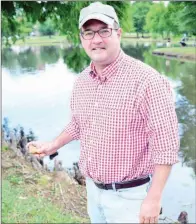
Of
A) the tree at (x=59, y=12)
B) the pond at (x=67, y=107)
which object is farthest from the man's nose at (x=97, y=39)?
the tree at (x=59, y=12)

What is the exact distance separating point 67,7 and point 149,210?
274 cm

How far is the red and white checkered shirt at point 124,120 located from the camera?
1.00m

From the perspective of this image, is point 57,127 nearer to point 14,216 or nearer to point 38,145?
point 14,216

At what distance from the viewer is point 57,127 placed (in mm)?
7082

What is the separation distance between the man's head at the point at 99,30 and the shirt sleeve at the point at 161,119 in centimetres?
14

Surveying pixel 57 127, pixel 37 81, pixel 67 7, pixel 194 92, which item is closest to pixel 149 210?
pixel 67 7

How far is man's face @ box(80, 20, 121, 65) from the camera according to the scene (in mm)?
1023

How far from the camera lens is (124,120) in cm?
105

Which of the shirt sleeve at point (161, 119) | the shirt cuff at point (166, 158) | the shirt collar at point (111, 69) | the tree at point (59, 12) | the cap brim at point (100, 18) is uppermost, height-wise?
the tree at point (59, 12)

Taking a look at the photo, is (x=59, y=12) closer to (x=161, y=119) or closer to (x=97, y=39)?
(x=97, y=39)

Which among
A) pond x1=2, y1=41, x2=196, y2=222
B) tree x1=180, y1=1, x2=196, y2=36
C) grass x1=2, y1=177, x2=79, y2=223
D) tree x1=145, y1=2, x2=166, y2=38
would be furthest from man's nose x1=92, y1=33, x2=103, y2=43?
tree x1=145, y1=2, x2=166, y2=38

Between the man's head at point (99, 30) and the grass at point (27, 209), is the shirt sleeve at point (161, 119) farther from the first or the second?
the grass at point (27, 209)

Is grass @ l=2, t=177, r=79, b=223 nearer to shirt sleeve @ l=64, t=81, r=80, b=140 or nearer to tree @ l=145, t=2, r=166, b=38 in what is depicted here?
shirt sleeve @ l=64, t=81, r=80, b=140

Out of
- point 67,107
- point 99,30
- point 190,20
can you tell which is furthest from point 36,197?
point 67,107
